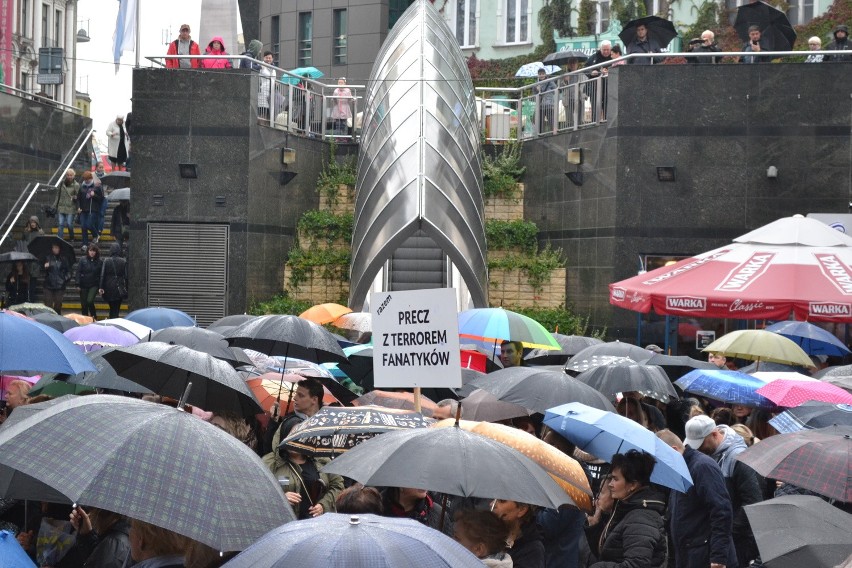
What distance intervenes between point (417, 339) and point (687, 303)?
676cm

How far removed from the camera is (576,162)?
85.5 ft

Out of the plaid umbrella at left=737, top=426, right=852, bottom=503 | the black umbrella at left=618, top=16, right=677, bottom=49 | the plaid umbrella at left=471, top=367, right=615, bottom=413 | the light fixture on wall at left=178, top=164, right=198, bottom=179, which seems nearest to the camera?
the plaid umbrella at left=737, top=426, right=852, bottom=503

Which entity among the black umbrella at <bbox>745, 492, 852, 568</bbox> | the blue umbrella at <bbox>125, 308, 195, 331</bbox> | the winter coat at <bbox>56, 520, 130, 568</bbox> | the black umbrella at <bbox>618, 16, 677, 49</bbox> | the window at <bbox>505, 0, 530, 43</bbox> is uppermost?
the window at <bbox>505, 0, 530, 43</bbox>

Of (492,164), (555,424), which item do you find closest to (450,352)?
(555,424)

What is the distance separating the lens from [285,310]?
26.4m

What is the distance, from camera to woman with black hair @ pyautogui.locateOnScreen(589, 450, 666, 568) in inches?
263

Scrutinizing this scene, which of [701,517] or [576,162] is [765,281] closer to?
[701,517]

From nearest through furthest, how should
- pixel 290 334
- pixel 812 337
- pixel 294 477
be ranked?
pixel 294 477 → pixel 290 334 → pixel 812 337

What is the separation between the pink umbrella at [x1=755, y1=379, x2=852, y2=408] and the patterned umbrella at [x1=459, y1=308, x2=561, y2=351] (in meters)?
3.13

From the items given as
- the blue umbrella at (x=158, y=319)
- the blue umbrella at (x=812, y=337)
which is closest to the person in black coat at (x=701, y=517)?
the blue umbrella at (x=812, y=337)

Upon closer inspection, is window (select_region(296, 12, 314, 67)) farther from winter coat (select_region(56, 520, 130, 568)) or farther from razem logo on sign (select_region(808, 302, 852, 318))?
winter coat (select_region(56, 520, 130, 568))

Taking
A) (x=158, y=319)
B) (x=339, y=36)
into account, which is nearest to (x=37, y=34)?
(x=339, y=36)

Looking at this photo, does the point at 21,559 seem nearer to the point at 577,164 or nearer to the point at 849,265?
the point at 849,265

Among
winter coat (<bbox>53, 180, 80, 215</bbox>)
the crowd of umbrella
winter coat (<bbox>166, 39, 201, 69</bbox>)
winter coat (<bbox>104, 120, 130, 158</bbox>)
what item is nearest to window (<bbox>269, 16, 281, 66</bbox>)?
winter coat (<bbox>104, 120, 130, 158</bbox>)
